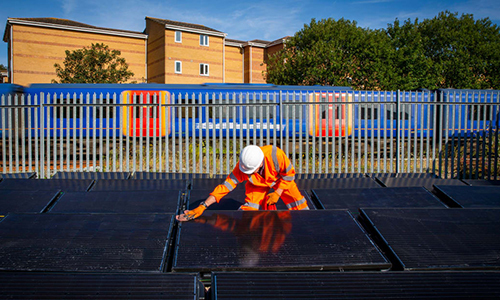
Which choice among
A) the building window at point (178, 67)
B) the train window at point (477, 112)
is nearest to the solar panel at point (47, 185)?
the train window at point (477, 112)

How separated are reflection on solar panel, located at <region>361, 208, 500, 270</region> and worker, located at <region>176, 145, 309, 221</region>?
106 cm

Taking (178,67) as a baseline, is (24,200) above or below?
below

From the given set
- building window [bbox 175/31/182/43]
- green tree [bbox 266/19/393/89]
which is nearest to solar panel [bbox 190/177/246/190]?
green tree [bbox 266/19/393/89]

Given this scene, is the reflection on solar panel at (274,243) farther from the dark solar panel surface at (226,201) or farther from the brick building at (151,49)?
the brick building at (151,49)

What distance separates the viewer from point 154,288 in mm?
2383

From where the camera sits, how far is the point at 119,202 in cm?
436

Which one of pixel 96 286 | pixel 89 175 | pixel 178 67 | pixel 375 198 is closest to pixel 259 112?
pixel 89 175

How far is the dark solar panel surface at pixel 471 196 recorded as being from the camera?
14.6 feet

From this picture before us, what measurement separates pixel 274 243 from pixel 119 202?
2.17 metres

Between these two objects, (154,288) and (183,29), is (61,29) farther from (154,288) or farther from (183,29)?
(154,288)

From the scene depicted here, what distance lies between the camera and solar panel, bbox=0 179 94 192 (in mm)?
5127

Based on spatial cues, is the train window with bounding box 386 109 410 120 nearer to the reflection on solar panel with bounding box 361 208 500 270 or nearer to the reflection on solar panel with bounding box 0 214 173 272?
the reflection on solar panel with bounding box 361 208 500 270

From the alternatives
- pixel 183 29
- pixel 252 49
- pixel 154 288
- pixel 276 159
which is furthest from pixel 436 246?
pixel 252 49

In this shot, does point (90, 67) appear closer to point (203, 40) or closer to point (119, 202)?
point (203, 40)
